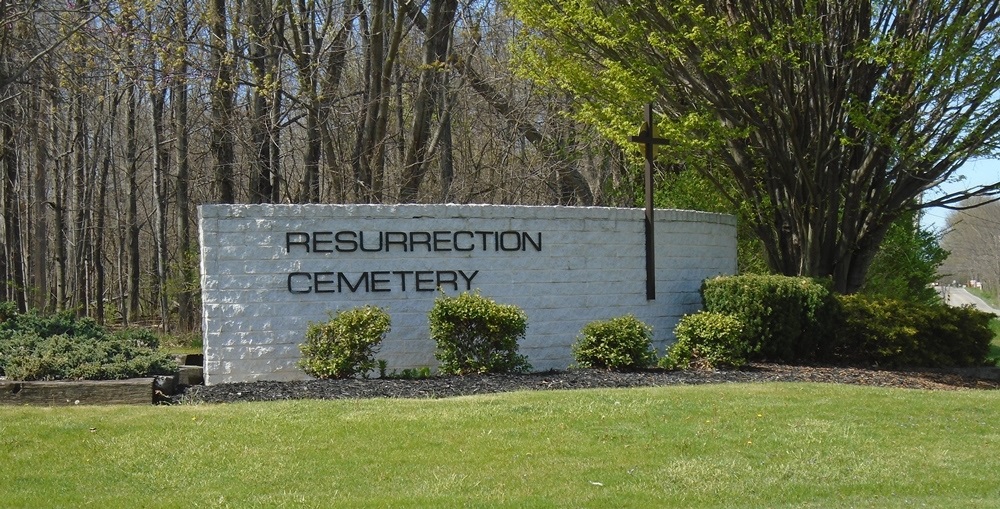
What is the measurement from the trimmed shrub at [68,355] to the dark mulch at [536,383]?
61cm

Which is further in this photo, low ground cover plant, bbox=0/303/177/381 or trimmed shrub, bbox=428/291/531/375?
trimmed shrub, bbox=428/291/531/375

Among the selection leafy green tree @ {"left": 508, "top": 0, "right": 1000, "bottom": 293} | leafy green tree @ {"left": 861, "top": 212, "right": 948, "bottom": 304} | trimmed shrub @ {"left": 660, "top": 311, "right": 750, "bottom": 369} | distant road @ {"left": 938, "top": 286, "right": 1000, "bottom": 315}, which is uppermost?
leafy green tree @ {"left": 508, "top": 0, "right": 1000, "bottom": 293}

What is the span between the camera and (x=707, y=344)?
12.9 metres

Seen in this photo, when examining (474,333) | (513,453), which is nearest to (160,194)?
(474,333)

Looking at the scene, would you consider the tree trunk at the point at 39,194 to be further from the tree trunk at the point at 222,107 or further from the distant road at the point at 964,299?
the distant road at the point at 964,299

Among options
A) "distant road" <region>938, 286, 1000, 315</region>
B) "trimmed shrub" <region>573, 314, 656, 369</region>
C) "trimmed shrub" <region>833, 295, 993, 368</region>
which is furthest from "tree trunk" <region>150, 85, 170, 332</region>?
"distant road" <region>938, 286, 1000, 315</region>

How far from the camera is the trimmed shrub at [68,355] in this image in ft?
33.8

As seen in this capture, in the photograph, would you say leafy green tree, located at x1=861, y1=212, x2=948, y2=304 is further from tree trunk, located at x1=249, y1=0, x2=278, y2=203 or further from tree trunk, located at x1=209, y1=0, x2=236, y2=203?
tree trunk, located at x1=209, y1=0, x2=236, y2=203

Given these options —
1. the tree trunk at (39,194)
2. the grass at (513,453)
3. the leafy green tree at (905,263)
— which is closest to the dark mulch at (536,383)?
the grass at (513,453)

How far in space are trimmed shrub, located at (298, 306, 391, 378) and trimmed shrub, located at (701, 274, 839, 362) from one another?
474 centimetres

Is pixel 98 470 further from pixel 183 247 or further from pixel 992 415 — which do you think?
pixel 183 247

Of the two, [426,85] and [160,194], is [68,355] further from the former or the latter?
[160,194]

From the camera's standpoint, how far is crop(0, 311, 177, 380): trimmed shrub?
10.3 meters

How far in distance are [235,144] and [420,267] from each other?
951 centimetres
